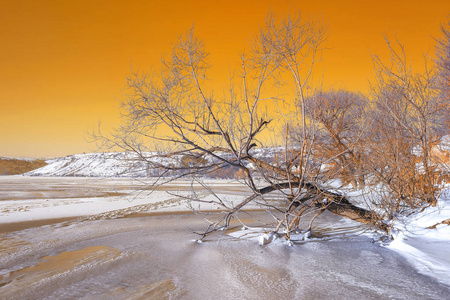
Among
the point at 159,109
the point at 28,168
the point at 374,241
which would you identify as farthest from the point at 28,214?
the point at 28,168

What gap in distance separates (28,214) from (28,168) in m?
105

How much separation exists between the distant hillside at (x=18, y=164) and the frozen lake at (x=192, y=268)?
10329 centimetres

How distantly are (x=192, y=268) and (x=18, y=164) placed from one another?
116m

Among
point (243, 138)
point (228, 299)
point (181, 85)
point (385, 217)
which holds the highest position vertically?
point (181, 85)

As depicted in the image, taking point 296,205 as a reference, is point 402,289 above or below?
below

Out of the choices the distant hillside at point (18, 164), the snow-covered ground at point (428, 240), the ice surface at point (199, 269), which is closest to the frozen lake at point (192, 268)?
the ice surface at point (199, 269)

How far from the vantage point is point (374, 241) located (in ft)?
21.8

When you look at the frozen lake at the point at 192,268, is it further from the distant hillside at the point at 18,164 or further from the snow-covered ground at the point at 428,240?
the distant hillside at the point at 18,164

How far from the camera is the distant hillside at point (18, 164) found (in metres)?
96.3

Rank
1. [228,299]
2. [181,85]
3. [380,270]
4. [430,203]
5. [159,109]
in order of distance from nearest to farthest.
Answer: [228,299]
[380,270]
[159,109]
[181,85]
[430,203]

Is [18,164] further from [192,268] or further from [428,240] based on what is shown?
[428,240]

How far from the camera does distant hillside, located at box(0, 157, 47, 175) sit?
316 ft

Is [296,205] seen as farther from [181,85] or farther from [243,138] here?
[181,85]

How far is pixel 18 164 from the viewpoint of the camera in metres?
102
